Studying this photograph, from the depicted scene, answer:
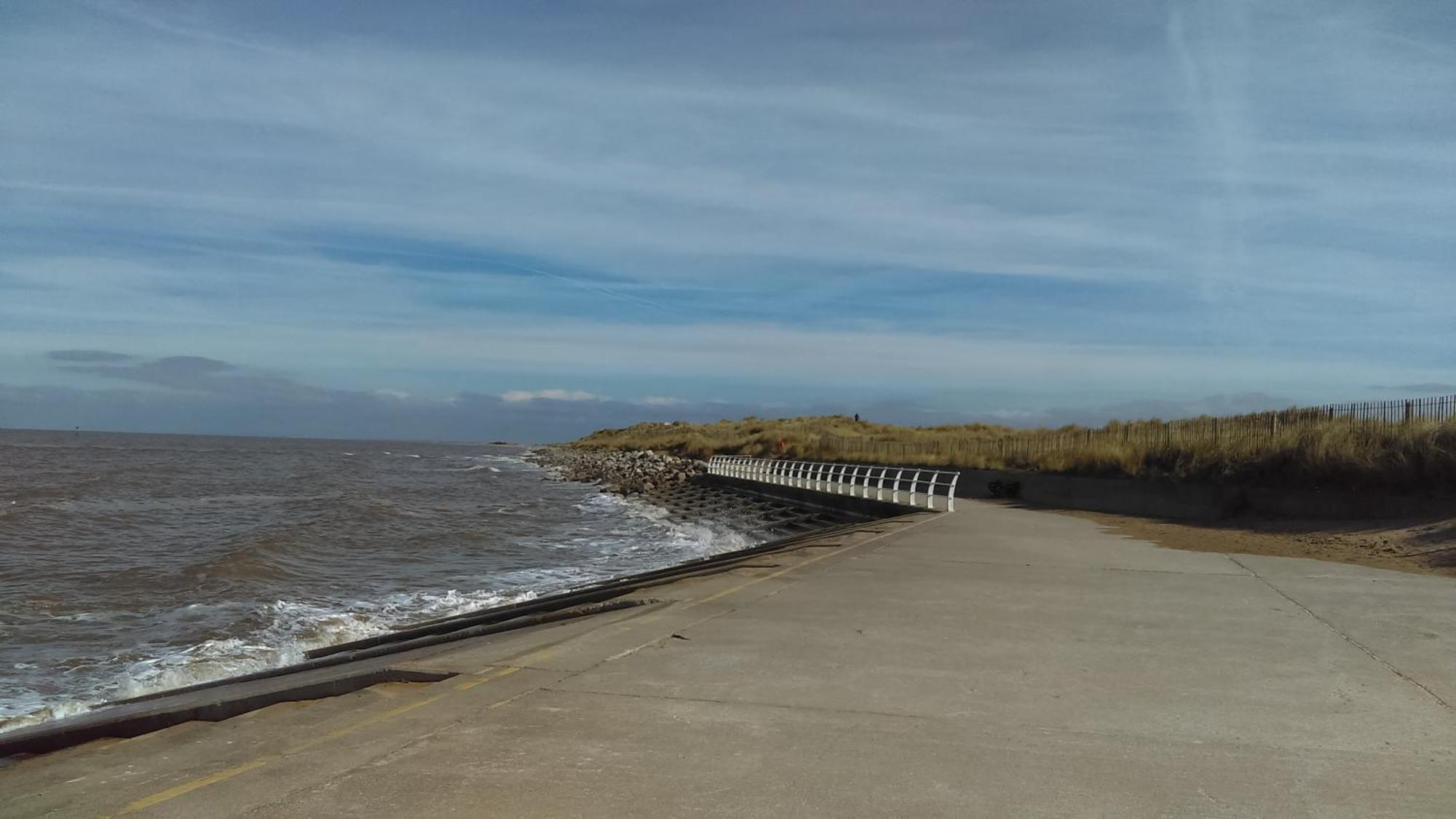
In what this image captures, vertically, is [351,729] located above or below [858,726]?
below

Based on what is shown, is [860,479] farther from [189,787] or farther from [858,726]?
Result: [189,787]

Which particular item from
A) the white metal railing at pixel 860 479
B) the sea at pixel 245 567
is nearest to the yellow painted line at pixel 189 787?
the sea at pixel 245 567

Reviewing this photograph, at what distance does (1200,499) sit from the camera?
24297 millimetres

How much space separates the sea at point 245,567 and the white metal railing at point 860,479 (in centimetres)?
384

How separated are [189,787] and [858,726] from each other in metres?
3.25

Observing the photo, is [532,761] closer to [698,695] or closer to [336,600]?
[698,695]

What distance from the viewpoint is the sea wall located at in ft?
63.8

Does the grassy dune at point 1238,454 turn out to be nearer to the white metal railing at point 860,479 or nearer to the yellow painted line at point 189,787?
the white metal railing at point 860,479

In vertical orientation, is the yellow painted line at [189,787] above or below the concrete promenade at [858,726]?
below

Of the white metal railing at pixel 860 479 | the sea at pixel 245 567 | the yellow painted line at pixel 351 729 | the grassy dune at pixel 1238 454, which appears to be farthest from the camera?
the white metal railing at pixel 860 479

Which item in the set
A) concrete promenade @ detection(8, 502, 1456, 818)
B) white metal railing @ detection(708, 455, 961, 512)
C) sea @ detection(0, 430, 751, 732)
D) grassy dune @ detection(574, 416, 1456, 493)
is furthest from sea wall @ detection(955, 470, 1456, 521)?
concrete promenade @ detection(8, 502, 1456, 818)

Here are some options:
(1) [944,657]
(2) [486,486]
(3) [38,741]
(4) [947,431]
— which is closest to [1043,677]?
(1) [944,657]

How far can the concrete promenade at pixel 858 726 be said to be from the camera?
4.49 metres

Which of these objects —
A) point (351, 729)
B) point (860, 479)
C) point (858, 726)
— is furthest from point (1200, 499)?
point (351, 729)
